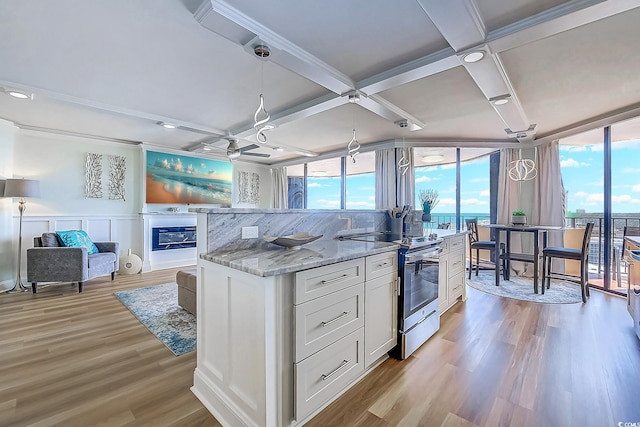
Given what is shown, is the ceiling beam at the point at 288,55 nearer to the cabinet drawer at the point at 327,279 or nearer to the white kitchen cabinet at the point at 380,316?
the cabinet drawer at the point at 327,279

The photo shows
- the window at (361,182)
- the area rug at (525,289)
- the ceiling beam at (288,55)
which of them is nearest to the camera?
the ceiling beam at (288,55)

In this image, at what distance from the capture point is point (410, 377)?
6.52 feet

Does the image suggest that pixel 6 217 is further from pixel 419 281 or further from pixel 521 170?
pixel 521 170

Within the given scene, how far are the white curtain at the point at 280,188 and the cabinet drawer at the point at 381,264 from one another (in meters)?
5.93

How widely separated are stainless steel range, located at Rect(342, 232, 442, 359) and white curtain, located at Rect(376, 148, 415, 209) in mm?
2991

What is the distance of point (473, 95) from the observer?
3.29 m

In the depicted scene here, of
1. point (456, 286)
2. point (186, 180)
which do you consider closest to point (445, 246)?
point (456, 286)

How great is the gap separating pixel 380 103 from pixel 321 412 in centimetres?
315

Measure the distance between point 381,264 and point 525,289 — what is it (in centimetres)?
A: 345

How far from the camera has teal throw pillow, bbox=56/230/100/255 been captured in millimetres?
4254

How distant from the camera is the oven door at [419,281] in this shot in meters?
2.25

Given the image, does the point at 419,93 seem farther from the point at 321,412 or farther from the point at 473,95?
the point at 321,412

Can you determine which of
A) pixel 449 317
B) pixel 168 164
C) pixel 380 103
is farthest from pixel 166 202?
pixel 449 317

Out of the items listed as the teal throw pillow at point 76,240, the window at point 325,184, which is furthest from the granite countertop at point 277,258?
the window at point 325,184
